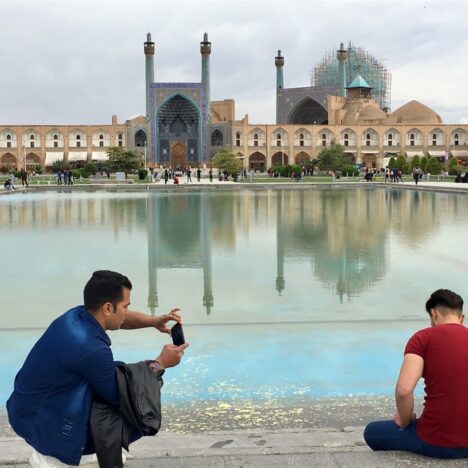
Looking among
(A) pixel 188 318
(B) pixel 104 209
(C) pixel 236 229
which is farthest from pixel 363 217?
(A) pixel 188 318

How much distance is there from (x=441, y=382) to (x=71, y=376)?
39.7 inches

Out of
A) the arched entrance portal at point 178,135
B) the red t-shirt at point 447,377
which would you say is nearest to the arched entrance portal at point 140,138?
the arched entrance portal at point 178,135

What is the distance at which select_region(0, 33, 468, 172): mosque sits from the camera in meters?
47.2

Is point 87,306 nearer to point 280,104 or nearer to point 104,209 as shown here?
point 104,209

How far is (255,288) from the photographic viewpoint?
5.42 metres

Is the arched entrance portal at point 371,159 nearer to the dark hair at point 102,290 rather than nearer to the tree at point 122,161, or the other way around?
the tree at point 122,161

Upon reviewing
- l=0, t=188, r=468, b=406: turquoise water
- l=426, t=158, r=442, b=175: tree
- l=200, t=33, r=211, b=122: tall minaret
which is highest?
l=200, t=33, r=211, b=122: tall minaret

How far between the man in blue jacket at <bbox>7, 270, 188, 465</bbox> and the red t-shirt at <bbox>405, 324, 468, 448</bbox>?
29.8 inches

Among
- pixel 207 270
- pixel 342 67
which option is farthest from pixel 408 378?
pixel 342 67

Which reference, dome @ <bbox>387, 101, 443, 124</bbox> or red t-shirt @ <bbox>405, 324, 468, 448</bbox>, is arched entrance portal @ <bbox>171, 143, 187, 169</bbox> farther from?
red t-shirt @ <bbox>405, 324, 468, 448</bbox>

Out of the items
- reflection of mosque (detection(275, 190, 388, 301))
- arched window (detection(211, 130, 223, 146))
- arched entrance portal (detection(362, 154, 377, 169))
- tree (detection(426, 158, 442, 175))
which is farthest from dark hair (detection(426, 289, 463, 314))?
arched entrance portal (detection(362, 154, 377, 169))

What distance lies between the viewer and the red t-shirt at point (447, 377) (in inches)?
78.8

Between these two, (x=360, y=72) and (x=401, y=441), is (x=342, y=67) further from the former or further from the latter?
(x=401, y=441)

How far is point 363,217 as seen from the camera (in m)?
11.9
